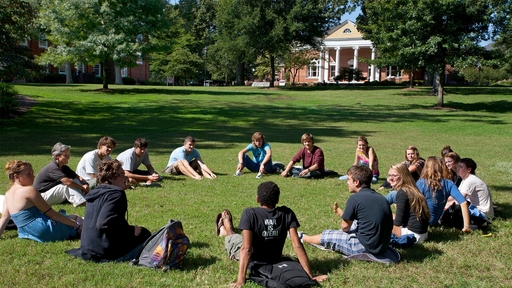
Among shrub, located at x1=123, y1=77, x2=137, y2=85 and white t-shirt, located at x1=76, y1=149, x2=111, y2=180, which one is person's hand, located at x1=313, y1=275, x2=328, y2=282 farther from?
shrub, located at x1=123, y1=77, x2=137, y2=85

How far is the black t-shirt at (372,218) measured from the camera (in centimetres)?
548

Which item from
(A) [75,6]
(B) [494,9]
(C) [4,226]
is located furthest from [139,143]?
(A) [75,6]

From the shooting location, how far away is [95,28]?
36125 mm

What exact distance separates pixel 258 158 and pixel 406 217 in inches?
237

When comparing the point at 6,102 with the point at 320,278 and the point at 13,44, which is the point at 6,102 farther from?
the point at 320,278

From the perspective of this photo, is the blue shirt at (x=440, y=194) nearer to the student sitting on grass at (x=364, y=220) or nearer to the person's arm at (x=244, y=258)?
the student sitting on grass at (x=364, y=220)

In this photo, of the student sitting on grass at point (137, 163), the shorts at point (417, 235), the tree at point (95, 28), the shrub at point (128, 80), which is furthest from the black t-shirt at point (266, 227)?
the shrub at point (128, 80)

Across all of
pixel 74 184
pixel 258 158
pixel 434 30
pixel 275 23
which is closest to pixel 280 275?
pixel 74 184

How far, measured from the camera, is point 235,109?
31.4 meters

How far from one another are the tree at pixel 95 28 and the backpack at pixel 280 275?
3236cm

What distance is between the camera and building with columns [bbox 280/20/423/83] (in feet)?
234

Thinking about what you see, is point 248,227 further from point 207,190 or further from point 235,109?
point 235,109

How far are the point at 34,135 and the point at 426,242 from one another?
53.1 feet

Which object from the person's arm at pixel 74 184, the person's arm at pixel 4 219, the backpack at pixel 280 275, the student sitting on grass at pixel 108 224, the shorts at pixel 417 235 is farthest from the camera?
the person's arm at pixel 74 184
